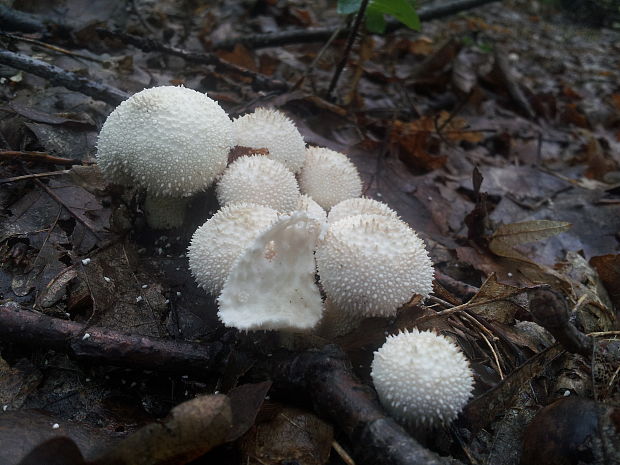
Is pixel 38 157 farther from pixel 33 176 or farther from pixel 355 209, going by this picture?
pixel 355 209

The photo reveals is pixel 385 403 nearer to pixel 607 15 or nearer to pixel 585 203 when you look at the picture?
pixel 585 203

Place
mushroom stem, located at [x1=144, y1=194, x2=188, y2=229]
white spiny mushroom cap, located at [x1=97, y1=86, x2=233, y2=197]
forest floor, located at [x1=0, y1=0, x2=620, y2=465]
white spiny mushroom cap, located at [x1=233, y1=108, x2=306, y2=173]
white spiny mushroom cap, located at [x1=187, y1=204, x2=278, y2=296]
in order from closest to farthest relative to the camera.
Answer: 1. forest floor, located at [x1=0, y1=0, x2=620, y2=465]
2. white spiny mushroom cap, located at [x1=187, y1=204, x2=278, y2=296]
3. white spiny mushroom cap, located at [x1=97, y1=86, x2=233, y2=197]
4. mushroom stem, located at [x1=144, y1=194, x2=188, y2=229]
5. white spiny mushroom cap, located at [x1=233, y1=108, x2=306, y2=173]

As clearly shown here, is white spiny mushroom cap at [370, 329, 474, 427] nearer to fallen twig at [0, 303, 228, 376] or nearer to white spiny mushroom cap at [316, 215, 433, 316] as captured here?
white spiny mushroom cap at [316, 215, 433, 316]

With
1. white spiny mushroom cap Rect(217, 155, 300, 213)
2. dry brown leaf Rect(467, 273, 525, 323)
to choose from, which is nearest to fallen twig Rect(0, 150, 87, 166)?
white spiny mushroom cap Rect(217, 155, 300, 213)

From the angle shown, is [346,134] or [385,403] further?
[346,134]

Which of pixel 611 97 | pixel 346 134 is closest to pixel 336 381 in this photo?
pixel 346 134

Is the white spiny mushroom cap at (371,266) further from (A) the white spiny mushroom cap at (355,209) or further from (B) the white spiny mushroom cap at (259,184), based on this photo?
(B) the white spiny mushroom cap at (259,184)
